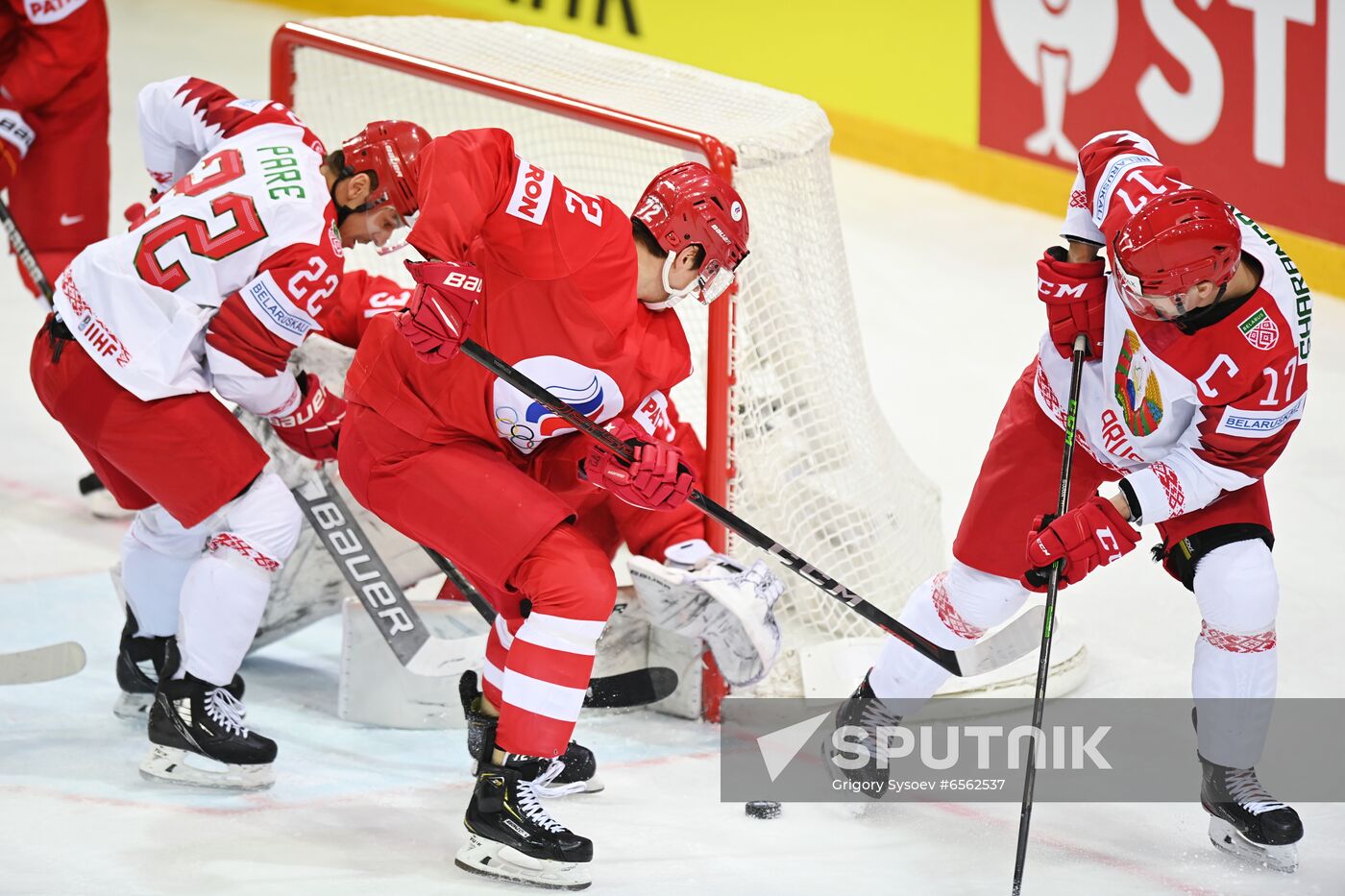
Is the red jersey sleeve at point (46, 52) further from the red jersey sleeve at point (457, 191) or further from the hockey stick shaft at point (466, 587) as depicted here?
the red jersey sleeve at point (457, 191)

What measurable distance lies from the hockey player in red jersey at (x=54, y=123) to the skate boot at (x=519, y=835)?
2.16m

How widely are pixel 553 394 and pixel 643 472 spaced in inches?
7.6

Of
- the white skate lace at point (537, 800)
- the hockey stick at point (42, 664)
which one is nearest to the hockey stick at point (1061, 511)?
the white skate lace at point (537, 800)

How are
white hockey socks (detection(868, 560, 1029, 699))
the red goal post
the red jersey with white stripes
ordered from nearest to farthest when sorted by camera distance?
the red jersey with white stripes → white hockey socks (detection(868, 560, 1029, 699)) → the red goal post

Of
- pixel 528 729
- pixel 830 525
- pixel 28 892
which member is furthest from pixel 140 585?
pixel 830 525

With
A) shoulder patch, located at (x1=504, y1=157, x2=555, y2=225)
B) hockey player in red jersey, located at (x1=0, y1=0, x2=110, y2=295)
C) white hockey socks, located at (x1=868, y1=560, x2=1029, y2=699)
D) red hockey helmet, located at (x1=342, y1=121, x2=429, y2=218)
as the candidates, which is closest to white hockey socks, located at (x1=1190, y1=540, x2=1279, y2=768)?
white hockey socks, located at (x1=868, y1=560, x2=1029, y2=699)

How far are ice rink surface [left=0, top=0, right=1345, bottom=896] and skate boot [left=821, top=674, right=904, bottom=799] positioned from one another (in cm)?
6

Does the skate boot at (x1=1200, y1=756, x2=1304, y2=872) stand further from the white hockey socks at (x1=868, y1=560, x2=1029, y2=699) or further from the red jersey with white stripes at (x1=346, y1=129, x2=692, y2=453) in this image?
the red jersey with white stripes at (x1=346, y1=129, x2=692, y2=453)

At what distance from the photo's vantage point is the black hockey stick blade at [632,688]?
3.62m

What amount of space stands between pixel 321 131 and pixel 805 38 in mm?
2836

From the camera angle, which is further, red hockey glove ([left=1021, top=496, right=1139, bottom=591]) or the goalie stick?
the goalie stick

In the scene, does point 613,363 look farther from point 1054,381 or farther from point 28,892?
point 28,892

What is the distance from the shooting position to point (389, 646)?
3.58m

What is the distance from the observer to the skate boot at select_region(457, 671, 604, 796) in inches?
130
